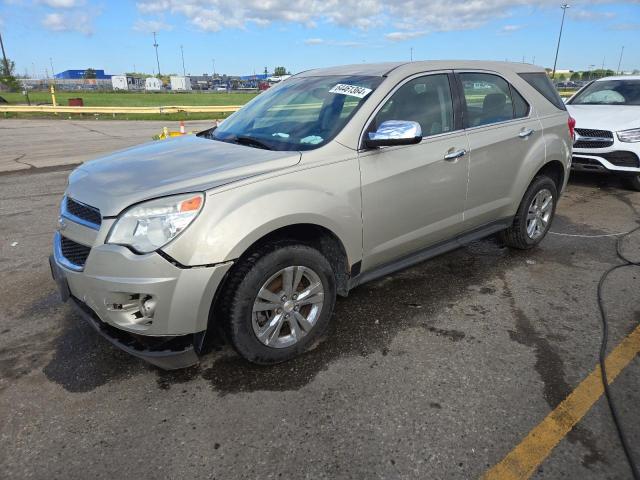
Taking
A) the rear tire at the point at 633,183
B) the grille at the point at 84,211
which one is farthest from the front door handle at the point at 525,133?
the rear tire at the point at 633,183

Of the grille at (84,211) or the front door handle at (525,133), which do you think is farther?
the front door handle at (525,133)

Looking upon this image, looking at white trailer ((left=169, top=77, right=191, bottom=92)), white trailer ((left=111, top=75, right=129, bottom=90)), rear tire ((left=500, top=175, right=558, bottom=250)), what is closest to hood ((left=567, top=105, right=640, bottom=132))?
rear tire ((left=500, top=175, right=558, bottom=250))

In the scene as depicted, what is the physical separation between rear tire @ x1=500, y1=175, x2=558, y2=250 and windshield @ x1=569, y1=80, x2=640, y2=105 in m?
4.62

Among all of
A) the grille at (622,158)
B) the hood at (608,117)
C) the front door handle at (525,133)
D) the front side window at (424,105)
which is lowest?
the grille at (622,158)

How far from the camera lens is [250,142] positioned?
3303 millimetres

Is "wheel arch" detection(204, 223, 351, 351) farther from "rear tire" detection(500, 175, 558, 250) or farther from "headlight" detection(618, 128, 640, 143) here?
"headlight" detection(618, 128, 640, 143)

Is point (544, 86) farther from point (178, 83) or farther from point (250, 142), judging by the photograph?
point (178, 83)

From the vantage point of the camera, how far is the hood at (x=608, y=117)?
707 cm

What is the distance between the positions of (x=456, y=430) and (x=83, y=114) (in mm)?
26986

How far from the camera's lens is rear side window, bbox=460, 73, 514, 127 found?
3.83m

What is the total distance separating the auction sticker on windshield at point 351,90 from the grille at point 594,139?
5465 mm

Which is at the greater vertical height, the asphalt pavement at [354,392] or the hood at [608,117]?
the hood at [608,117]

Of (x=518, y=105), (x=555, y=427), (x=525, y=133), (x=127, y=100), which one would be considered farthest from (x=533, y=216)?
(x=127, y=100)

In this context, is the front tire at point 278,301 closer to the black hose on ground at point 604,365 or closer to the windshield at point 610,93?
the black hose on ground at point 604,365
